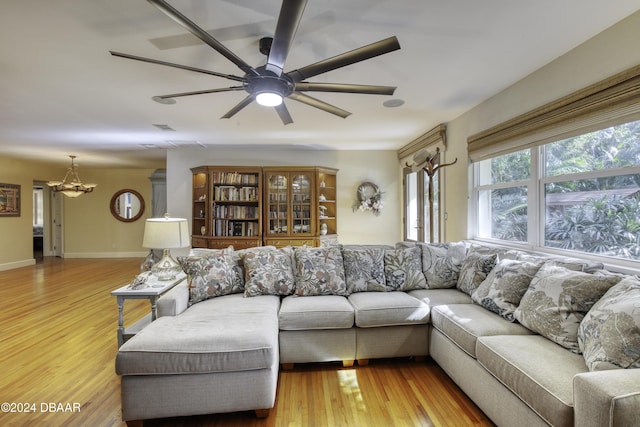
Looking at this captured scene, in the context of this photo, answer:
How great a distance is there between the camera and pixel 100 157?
6395 mm

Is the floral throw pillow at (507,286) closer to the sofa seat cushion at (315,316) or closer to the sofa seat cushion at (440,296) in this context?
the sofa seat cushion at (440,296)

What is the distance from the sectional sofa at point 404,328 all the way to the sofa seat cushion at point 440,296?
17 mm

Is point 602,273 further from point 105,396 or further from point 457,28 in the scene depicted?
point 105,396

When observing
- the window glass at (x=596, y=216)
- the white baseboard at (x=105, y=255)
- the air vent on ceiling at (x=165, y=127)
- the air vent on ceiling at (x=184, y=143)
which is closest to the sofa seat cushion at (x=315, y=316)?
the window glass at (x=596, y=216)

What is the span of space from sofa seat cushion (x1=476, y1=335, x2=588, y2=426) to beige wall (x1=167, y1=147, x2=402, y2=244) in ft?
13.1

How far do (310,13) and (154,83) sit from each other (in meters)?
1.72

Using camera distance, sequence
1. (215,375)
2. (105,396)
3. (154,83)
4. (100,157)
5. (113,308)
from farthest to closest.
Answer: (100,157) < (113,308) < (154,83) < (105,396) < (215,375)

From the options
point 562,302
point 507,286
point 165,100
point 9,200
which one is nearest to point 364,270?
point 507,286

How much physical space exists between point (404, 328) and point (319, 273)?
2.70 feet

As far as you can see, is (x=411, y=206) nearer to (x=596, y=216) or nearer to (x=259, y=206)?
(x=259, y=206)

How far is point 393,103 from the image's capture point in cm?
333

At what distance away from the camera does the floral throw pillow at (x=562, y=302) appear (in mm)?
1670

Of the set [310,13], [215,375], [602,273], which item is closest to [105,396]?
[215,375]

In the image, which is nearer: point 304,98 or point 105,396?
point 105,396
